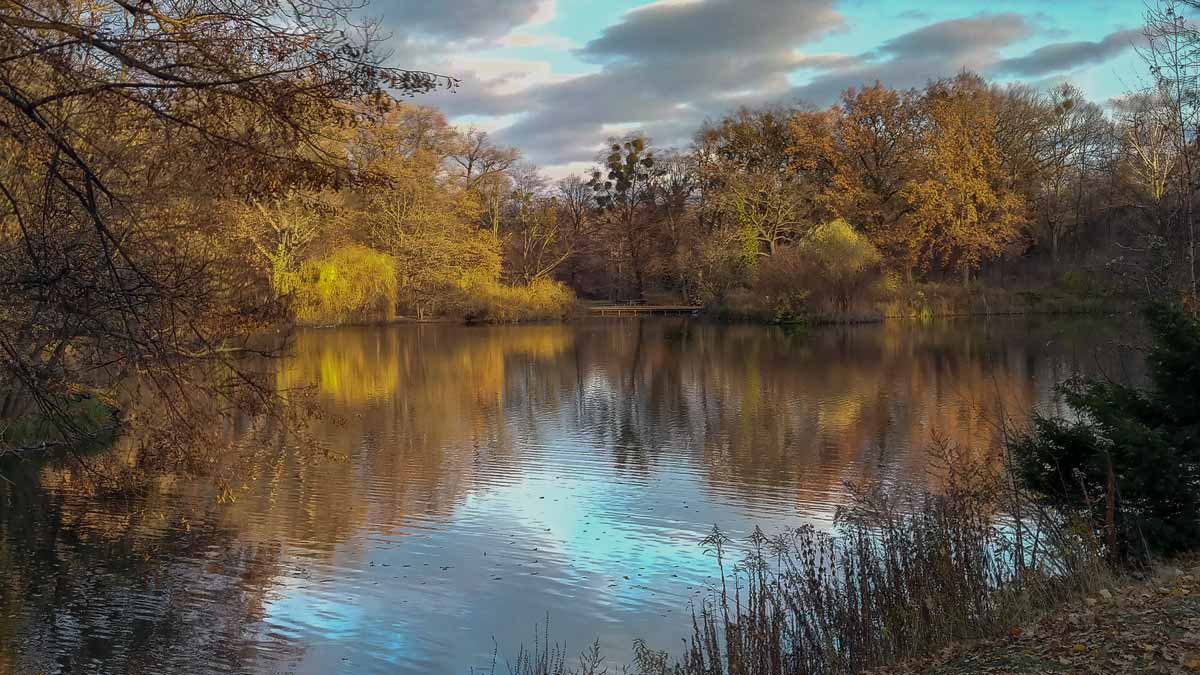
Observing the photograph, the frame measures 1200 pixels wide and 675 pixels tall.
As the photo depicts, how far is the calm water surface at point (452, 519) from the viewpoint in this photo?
7254mm

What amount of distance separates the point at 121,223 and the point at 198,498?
180 inches

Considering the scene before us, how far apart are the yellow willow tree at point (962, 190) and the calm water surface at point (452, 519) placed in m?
23.1

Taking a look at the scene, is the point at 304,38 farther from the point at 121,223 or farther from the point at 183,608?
the point at 183,608

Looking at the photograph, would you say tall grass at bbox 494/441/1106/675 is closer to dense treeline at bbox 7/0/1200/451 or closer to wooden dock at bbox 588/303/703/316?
dense treeline at bbox 7/0/1200/451

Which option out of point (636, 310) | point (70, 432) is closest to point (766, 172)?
point (636, 310)

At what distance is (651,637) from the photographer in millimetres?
7160

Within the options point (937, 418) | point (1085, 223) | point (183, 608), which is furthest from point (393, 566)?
point (1085, 223)

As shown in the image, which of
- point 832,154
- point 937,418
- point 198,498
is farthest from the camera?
point 832,154

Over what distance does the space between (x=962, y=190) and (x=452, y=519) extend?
39.1m

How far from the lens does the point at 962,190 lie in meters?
43.9

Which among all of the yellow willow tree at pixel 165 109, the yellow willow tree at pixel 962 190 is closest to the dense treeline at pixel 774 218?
the yellow willow tree at pixel 962 190

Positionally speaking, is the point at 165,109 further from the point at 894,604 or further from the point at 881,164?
the point at 881,164

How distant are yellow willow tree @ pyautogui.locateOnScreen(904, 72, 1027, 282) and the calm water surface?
23.1 meters

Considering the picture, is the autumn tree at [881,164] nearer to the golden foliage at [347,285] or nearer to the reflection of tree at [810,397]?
the reflection of tree at [810,397]
